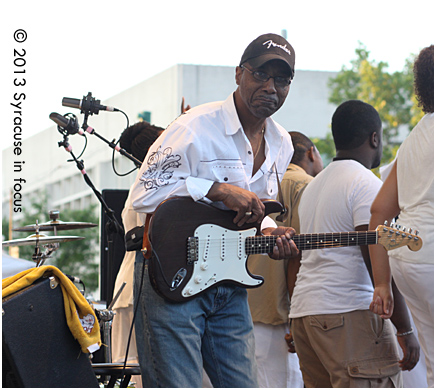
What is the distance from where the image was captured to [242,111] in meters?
2.74

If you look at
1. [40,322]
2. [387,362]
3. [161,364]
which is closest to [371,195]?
[387,362]

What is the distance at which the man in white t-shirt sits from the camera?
3092mm

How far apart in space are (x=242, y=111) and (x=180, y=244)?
66cm

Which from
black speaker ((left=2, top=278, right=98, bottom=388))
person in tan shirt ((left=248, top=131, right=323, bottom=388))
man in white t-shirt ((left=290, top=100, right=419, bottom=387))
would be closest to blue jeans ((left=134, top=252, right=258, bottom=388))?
black speaker ((left=2, top=278, right=98, bottom=388))

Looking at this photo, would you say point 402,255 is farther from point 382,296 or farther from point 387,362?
point 387,362

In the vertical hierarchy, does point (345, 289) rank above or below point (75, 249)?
above

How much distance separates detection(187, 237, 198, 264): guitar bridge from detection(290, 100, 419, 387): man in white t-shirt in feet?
3.13

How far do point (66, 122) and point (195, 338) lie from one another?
6.78 feet

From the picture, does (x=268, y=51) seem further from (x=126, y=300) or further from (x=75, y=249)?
(x=75, y=249)

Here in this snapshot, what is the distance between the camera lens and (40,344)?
2451 mm

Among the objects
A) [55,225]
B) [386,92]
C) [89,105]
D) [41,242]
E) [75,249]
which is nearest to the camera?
[89,105]

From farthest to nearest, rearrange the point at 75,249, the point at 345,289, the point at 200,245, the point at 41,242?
the point at 75,249, the point at 41,242, the point at 345,289, the point at 200,245

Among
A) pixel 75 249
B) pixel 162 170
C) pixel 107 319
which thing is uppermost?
pixel 162 170

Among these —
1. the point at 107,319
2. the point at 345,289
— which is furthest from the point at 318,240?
the point at 107,319
